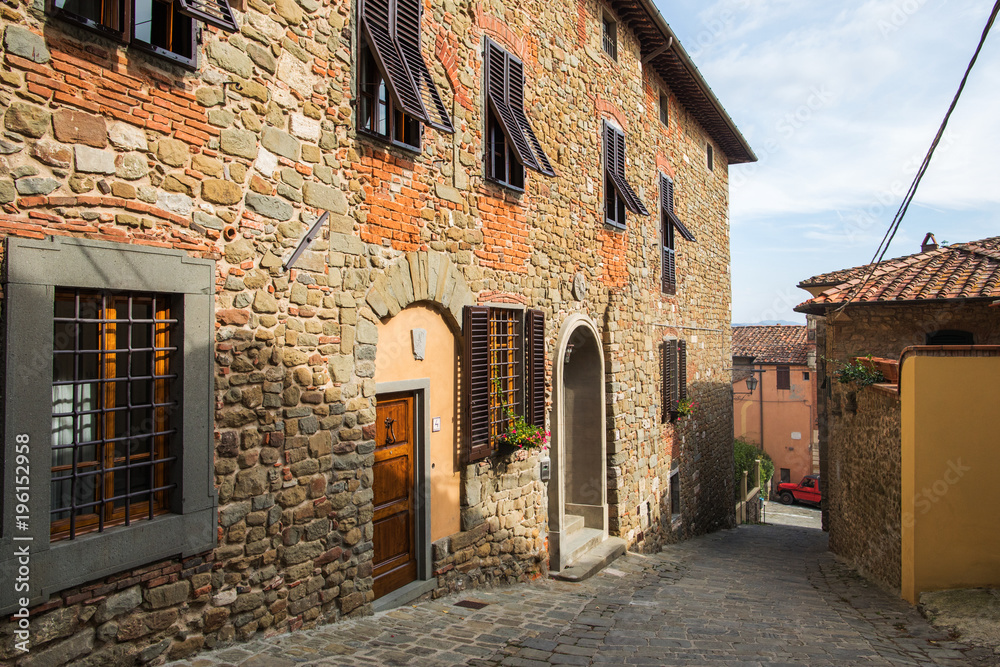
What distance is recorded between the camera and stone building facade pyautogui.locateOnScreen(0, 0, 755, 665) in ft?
11.1

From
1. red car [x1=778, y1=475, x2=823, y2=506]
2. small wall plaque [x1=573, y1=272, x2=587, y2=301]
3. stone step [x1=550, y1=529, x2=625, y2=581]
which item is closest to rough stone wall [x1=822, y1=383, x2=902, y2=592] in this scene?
stone step [x1=550, y1=529, x2=625, y2=581]

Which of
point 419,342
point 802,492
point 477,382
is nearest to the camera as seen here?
point 419,342

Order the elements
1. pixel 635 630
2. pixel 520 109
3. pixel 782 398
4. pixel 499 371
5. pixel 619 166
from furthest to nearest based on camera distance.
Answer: pixel 782 398, pixel 619 166, pixel 520 109, pixel 499 371, pixel 635 630

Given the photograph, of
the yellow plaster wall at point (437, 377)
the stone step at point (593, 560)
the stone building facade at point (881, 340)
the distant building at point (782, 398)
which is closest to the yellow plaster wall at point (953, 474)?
the stone building facade at point (881, 340)

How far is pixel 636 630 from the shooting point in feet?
19.0

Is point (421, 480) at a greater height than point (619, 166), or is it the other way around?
point (619, 166)

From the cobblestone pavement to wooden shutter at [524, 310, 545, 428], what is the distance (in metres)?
2.02

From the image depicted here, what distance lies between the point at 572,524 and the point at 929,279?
8108mm

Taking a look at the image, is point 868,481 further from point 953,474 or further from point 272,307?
point 272,307

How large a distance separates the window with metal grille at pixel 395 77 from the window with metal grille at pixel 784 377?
27.2 meters

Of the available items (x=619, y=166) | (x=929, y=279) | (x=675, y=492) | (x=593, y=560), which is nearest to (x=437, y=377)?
(x=593, y=560)

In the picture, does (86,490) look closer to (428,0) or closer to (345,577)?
(345,577)

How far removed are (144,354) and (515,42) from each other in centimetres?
575

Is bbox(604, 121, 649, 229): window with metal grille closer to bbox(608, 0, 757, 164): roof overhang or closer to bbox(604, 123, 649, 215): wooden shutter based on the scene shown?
bbox(604, 123, 649, 215): wooden shutter
